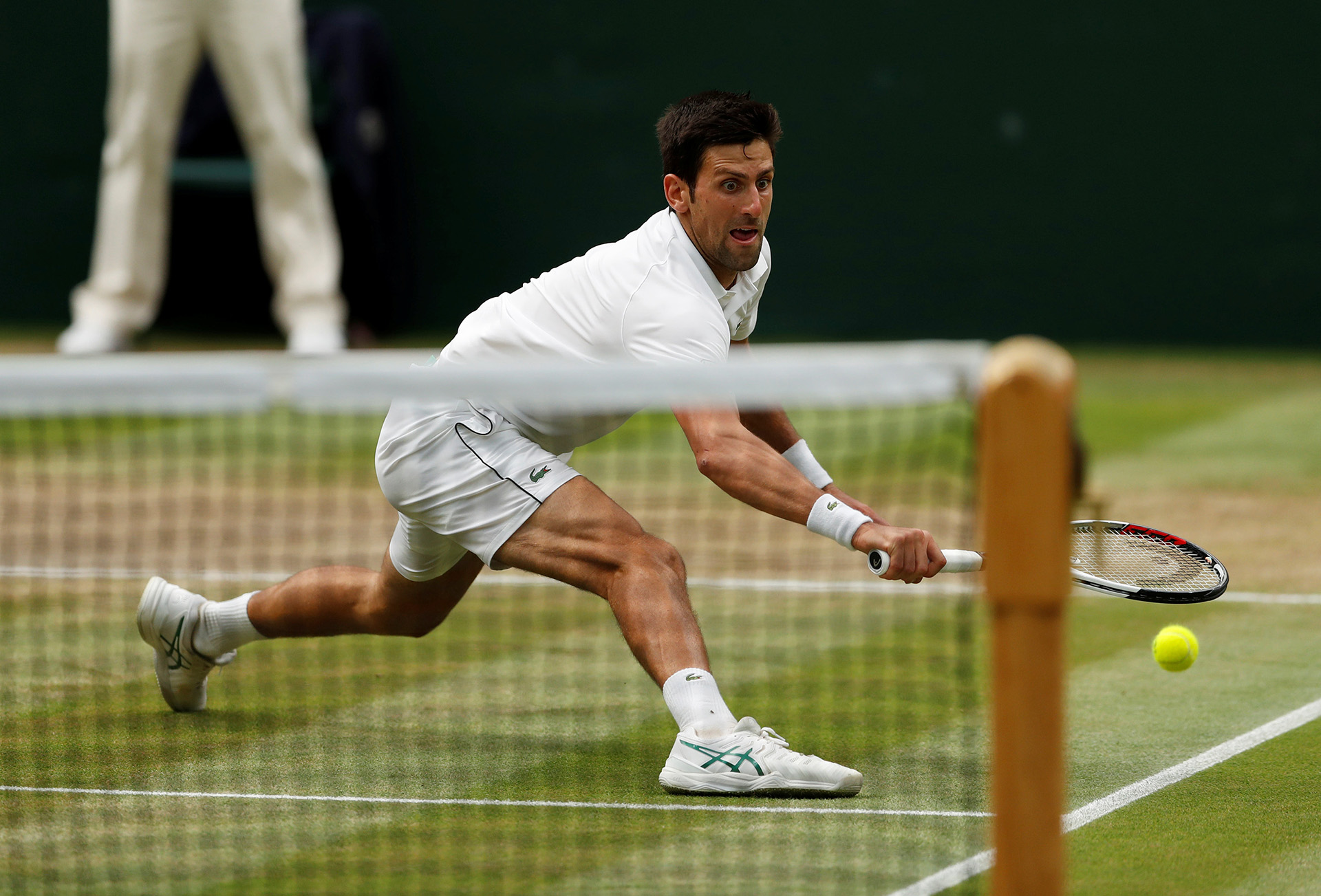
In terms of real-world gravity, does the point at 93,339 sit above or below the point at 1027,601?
above

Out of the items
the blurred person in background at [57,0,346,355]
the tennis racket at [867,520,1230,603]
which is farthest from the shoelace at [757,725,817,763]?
the blurred person in background at [57,0,346,355]

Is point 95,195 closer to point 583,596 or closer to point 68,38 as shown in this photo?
point 68,38

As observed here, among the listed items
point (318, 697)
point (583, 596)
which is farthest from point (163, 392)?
point (583, 596)

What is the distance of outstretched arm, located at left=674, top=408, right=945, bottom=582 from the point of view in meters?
3.64

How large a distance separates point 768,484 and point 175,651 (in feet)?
5.46

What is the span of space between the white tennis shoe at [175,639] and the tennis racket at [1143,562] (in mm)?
1634

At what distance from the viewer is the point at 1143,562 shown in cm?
448

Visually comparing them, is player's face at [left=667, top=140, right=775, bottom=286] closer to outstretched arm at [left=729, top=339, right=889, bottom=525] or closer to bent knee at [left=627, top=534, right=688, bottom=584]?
outstretched arm at [left=729, top=339, right=889, bottom=525]

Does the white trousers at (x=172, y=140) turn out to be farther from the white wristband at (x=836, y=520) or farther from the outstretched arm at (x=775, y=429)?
the white wristband at (x=836, y=520)

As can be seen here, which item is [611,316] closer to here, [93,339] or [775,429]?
[775,429]

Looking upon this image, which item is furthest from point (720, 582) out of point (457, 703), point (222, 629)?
point (222, 629)

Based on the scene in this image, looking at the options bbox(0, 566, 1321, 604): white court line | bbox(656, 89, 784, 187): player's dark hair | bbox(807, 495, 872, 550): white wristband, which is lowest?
bbox(807, 495, 872, 550): white wristband

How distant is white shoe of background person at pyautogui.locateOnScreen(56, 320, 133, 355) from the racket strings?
7307 millimetres

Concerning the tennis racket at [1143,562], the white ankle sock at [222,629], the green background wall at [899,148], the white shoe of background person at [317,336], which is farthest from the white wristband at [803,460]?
the green background wall at [899,148]
